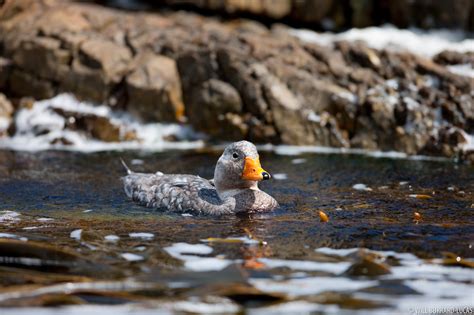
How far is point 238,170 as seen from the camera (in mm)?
8133

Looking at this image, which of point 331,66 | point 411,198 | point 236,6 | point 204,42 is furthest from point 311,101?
point 411,198

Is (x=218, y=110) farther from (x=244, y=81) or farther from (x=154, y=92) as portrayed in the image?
(x=154, y=92)

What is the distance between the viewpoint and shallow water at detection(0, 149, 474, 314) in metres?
4.90

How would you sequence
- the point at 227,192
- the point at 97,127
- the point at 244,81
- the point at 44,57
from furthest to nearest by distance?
1. the point at 44,57
2. the point at 97,127
3. the point at 244,81
4. the point at 227,192

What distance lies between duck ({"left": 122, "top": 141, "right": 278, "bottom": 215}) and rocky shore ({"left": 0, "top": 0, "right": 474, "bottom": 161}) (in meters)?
5.93

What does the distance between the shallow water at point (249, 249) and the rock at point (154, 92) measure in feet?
14.5

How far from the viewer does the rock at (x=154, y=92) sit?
14.7 m

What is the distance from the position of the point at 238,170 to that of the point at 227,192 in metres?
0.32

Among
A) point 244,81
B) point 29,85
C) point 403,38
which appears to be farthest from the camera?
point 403,38

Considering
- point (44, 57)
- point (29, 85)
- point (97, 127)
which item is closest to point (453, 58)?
point (97, 127)

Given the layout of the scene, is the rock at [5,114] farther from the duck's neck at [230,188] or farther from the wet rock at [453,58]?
the wet rock at [453,58]

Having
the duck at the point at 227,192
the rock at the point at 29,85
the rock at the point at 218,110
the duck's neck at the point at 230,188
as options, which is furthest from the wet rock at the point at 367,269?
the rock at the point at 29,85

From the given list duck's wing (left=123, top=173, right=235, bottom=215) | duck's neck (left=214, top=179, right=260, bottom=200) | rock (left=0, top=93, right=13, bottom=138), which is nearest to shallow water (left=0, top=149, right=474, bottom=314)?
duck's wing (left=123, top=173, right=235, bottom=215)

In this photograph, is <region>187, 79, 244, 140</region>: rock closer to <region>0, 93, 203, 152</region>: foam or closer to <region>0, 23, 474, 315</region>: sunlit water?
<region>0, 93, 203, 152</region>: foam
